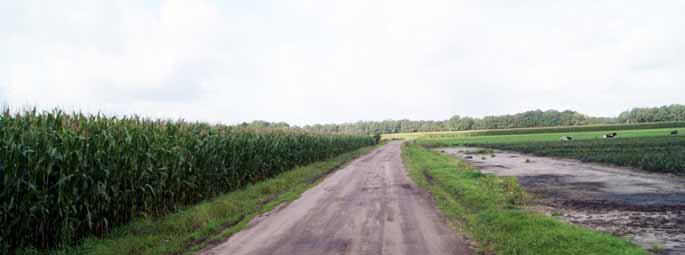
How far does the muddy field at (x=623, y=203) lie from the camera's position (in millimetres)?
7477

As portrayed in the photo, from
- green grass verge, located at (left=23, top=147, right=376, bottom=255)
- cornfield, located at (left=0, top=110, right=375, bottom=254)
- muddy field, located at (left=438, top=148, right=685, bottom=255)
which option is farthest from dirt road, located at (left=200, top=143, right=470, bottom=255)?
muddy field, located at (left=438, top=148, right=685, bottom=255)

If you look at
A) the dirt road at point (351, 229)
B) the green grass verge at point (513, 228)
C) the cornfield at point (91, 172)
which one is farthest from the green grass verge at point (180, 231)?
the green grass verge at point (513, 228)

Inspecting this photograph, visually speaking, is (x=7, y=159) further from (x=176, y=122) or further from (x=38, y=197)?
(x=176, y=122)

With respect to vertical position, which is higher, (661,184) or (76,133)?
(76,133)

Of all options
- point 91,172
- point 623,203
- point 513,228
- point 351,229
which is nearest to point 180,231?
point 91,172

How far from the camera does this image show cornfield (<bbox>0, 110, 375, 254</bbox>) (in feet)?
21.0

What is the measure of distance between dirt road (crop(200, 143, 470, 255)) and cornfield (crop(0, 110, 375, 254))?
296 centimetres

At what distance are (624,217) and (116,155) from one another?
39.4 ft

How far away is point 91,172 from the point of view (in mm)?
7852

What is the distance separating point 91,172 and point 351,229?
5511mm

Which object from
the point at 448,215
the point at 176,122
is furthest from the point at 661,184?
the point at 176,122

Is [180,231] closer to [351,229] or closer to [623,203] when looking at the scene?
[351,229]

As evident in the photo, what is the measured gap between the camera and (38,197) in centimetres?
652

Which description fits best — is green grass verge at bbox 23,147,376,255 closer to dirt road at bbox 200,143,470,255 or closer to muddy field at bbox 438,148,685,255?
dirt road at bbox 200,143,470,255
